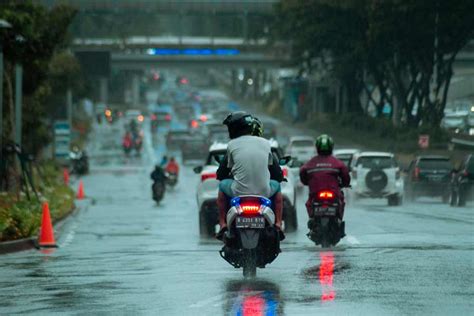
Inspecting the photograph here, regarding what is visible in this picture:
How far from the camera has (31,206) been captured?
34.2 m

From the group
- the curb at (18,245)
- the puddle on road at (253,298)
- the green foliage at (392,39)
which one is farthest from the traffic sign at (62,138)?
the puddle on road at (253,298)

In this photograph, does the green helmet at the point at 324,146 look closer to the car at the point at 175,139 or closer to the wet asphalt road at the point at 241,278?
the wet asphalt road at the point at 241,278

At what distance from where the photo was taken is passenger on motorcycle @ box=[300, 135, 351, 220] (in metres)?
21.1

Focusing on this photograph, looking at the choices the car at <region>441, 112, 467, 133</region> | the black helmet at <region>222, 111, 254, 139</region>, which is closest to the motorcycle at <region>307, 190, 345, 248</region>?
the black helmet at <region>222, 111, 254, 139</region>

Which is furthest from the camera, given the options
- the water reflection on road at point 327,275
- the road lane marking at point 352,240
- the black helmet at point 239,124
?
the road lane marking at point 352,240

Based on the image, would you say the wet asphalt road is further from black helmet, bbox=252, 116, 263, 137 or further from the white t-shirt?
black helmet, bbox=252, 116, 263, 137

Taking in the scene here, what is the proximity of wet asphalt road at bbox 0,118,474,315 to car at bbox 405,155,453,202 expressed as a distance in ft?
59.1

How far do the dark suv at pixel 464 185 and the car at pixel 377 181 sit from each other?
63.1 inches

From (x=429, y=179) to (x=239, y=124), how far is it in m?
33.8

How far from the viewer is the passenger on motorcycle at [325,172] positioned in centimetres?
2114

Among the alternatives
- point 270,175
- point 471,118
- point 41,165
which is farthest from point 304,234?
point 471,118

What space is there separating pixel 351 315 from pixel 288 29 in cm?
8163

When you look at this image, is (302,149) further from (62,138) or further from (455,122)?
(455,122)

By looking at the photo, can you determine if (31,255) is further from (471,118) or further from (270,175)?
(471,118)
